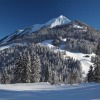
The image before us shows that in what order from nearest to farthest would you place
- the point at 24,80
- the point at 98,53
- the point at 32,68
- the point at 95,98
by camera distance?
the point at 95,98
the point at 98,53
the point at 24,80
the point at 32,68

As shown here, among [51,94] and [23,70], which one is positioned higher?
[23,70]

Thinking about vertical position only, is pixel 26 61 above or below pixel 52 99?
above

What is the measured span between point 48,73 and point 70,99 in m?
66.8

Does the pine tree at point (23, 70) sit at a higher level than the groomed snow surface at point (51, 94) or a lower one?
higher

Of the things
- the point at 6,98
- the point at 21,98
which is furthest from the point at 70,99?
the point at 6,98

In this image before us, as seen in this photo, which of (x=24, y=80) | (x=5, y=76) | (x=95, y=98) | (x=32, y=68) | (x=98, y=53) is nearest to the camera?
(x=95, y=98)

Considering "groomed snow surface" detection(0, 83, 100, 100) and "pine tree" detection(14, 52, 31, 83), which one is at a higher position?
"pine tree" detection(14, 52, 31, 83)

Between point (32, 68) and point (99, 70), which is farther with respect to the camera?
point (32, 68)

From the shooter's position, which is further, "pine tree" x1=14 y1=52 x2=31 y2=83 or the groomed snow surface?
"pine tree" x1=14 y1=52 x2=31 y2=83

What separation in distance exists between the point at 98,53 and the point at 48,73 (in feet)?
98.5

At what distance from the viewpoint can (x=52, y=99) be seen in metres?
12.0

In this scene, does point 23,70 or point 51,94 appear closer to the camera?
point 51,94

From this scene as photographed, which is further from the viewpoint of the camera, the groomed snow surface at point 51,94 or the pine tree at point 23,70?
the pine tree at point 23,70

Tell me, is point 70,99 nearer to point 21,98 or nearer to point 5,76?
point 21,98
